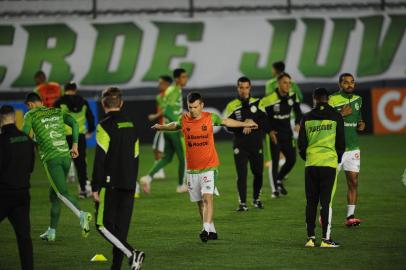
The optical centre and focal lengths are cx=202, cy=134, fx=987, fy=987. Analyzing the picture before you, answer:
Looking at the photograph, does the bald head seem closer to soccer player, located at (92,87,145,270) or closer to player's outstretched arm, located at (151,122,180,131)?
soccer player, located at (92,87,145,270)

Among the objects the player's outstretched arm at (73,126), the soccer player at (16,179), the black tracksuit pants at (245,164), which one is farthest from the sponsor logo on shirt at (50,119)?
the black tracksuit pants at (245,164)

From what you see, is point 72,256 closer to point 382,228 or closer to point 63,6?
point 382,228

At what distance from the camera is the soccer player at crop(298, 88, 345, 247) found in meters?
13.5

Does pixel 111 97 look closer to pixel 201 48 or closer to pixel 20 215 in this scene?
pixel 20 215

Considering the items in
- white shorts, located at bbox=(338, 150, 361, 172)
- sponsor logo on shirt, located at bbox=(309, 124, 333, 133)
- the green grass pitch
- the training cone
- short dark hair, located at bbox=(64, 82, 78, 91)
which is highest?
short dark hair, located at bbox=(64, 82, 78, 91)

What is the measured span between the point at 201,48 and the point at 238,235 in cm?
1852

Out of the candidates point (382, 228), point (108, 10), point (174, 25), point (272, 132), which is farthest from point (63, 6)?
point (382, 228)

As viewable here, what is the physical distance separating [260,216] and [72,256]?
434cm

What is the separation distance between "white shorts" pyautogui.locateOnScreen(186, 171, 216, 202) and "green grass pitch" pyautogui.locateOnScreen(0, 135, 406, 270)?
695 millimetres

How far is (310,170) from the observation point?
44.7 ft

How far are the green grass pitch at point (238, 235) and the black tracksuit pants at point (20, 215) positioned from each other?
3.79 feet

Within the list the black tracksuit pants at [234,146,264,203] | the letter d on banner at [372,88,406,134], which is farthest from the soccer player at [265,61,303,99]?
the letter d on banner at [372,88,406,134]

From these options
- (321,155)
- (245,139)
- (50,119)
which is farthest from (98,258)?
(245,139)

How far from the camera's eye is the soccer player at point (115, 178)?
37.8ft
